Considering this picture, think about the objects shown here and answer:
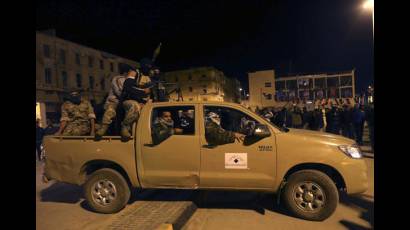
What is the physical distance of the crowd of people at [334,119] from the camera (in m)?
10.8

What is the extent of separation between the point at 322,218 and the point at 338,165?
34.7 inches

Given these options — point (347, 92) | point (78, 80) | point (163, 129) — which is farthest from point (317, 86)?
point (163, 129)

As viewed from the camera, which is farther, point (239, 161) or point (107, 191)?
Result: point (107, 191)

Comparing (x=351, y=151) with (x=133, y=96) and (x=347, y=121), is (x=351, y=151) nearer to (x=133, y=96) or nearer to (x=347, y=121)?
(x=133, y=96)

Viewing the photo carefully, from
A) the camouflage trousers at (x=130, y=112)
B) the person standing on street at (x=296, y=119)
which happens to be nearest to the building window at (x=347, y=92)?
the person standing on street at (x=296, y=119)

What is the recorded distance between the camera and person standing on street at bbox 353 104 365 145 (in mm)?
10680

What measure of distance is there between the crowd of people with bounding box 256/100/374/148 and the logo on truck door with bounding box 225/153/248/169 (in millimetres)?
5936

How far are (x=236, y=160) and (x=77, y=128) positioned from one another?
3232 millimetres

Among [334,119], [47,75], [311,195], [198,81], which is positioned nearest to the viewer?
[311,195]

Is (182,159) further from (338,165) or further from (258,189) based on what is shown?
(338,165)

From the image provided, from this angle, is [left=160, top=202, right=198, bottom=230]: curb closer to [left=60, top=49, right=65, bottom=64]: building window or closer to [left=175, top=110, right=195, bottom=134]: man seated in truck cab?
[left=175, top=110, right=195, bottom=134]: man seated in truck cab

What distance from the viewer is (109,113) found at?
5.07m
